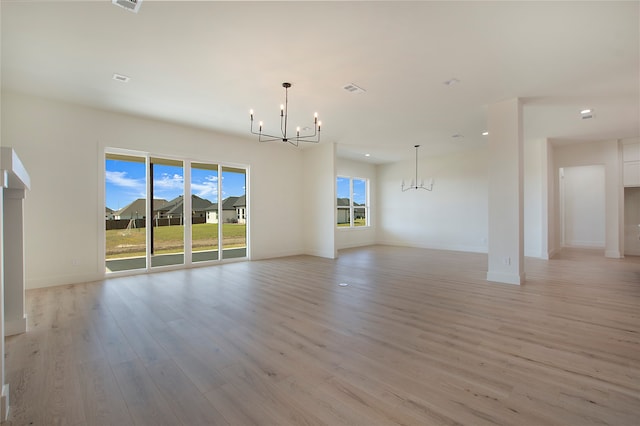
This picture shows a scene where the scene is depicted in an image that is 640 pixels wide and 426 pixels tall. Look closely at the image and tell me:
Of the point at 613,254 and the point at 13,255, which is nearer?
the point at 13,255

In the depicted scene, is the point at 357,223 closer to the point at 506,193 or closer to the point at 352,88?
the point at 506,193

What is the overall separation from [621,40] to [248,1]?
389 centimetres

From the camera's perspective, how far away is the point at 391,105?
Result: 4.93m

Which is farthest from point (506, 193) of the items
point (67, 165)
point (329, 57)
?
point (67, 165)

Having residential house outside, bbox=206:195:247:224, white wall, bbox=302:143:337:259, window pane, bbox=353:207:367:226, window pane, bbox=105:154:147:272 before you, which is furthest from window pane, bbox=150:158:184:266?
window pane, bbox=353:207:367:226

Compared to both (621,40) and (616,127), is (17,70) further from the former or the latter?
(616,127)

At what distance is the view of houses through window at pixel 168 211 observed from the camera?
5582mm

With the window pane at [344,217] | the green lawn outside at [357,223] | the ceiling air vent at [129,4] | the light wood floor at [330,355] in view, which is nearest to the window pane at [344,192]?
the window pane at [344,217]

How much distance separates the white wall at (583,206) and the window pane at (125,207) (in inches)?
487

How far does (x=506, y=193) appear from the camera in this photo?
4.75 meters

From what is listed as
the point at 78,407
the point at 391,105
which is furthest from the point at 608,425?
the point at 391,105

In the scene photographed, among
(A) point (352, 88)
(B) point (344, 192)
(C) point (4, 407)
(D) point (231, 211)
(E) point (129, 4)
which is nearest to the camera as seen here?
(C) point (4, 407)

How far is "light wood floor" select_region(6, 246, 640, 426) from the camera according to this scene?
1.71 meters

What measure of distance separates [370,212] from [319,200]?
137 inches
